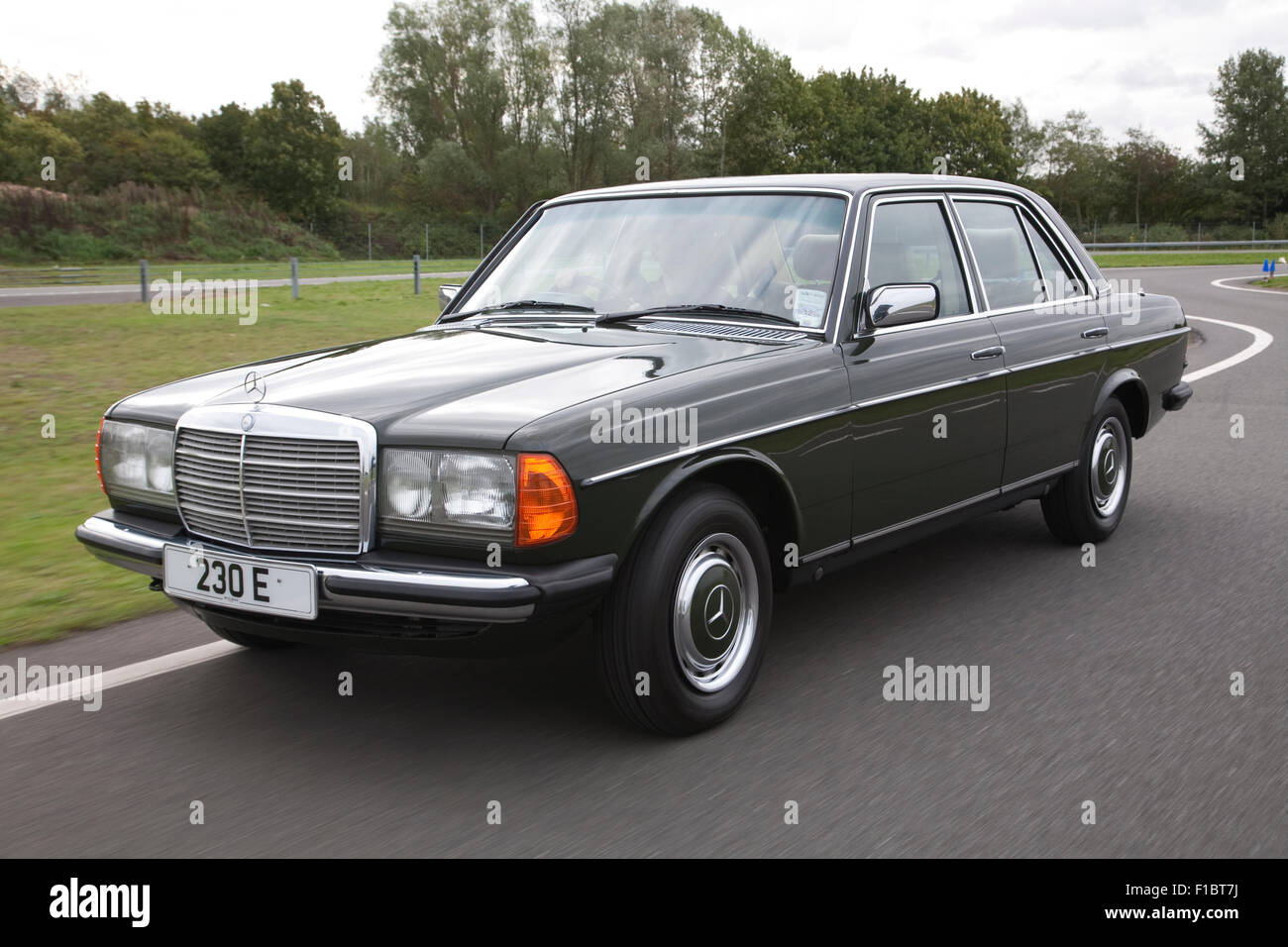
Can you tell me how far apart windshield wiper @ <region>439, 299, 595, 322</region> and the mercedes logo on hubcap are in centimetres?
138

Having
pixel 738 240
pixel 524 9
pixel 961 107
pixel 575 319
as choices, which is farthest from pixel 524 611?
pixel 961 107

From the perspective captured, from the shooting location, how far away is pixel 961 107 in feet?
255

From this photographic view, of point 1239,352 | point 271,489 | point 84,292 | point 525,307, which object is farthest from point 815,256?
point 84,292

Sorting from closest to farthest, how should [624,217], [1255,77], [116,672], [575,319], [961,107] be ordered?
[116,672] → [575,319] → [624,217] → [961,107] → [1255,77]

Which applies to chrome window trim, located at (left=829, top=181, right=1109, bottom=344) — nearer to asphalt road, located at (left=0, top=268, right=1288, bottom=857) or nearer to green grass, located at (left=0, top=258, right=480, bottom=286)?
asphalt road, located at (left=0, top=268, right=1288, bottom=857)

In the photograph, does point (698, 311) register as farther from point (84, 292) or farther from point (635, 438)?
point (84, 292)

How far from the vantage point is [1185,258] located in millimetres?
51500

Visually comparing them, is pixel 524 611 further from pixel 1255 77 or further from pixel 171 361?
pixel 1255 77

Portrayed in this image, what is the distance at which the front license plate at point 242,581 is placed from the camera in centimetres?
344

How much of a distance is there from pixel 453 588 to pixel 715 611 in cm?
93

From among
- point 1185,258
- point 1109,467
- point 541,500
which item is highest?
point 1185,258

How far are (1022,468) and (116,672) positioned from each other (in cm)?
377

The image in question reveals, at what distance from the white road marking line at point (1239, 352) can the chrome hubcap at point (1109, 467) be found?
15.3ft

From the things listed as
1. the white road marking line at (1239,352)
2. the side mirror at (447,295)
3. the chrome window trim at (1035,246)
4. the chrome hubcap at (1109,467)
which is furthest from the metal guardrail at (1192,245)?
the side mirror at (447,295)
